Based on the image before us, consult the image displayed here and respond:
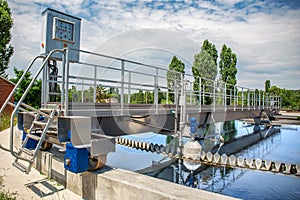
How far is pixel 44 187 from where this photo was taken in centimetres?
368

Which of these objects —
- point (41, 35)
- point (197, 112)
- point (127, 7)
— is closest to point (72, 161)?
point (41, 35)

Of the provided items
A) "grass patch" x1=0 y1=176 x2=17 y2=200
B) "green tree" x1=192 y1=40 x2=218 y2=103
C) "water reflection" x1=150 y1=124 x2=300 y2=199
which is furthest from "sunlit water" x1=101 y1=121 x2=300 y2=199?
"green tree" x1=192 y1=40 x2=218 y2=103

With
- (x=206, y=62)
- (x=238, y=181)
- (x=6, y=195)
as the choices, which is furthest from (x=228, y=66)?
(x=6, y=195)

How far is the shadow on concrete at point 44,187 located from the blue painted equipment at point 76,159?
0.81 metres

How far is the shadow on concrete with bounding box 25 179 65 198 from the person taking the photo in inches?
136

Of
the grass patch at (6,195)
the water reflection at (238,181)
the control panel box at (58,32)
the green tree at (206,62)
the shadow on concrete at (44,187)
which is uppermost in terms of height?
the green tree at (206,62)

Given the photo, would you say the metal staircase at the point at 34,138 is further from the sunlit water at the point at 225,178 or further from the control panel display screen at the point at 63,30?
the sunlit water at the point at 225,178

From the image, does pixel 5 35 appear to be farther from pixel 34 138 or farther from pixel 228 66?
pixel 228 66

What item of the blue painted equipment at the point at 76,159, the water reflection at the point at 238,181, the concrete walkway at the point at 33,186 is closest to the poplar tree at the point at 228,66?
the water reflection at the point at 238,181

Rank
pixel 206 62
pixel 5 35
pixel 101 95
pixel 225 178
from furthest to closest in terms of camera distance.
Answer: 1. pixel 206 62
2. pixel 5 35
3. pixel 101 95
4. pixel 225 178

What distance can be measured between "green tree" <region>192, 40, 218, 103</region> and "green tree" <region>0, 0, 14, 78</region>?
17067 mm

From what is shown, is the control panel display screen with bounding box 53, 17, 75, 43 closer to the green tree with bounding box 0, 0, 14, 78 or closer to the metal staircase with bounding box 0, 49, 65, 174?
the metal staircase with bounding box 0, 49, 65, 174

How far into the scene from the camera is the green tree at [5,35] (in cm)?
1728

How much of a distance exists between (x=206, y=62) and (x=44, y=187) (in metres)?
22.0
